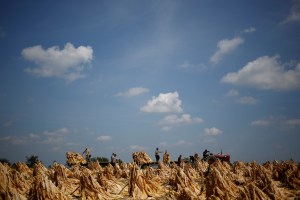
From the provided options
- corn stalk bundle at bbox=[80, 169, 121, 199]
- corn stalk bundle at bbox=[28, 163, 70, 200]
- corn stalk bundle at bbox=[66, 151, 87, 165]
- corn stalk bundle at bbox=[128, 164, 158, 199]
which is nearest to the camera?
corn stalk bundle at bbox=[28, 163, 70, 200]

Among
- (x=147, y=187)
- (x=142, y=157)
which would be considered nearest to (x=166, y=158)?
(x=142, y=157)

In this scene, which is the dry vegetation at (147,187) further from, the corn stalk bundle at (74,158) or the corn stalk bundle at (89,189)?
the corn stalk bundle at (74,158)

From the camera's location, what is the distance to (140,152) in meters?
43.2

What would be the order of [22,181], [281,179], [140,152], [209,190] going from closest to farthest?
[209,190] < [22,181] < [281,179] < [140,152]

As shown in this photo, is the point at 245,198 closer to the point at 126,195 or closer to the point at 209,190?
the point at 209,190

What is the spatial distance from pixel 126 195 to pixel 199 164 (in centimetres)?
1779

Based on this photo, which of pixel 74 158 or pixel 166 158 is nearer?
pixel 166 158

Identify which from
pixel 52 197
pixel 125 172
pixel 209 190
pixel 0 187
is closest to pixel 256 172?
pixel 209 190

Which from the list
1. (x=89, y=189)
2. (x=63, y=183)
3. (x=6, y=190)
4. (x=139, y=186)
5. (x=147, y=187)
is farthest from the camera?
(x=63, y=183)

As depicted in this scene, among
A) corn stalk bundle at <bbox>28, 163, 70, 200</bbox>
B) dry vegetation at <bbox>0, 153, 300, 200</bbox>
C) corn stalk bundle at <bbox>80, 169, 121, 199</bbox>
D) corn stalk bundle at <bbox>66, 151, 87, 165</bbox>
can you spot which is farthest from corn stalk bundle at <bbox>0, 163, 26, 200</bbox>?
corn stalk bundle at <bbox>66, 151, 87, 165</bbox>

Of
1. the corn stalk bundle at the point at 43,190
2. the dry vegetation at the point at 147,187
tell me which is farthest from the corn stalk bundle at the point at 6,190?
the corn stalk bundle at the point at 43,190

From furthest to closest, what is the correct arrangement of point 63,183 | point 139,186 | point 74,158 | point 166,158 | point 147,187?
point 74,158
point 166,158
point 63,183
point 147,187
point 139,186

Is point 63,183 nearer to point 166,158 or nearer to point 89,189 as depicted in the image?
point 89,189

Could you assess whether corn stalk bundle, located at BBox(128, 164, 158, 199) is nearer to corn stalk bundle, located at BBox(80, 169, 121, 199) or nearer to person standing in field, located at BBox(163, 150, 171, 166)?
corn stalk bundle, located at BBox(80, 169, 121, 199)
